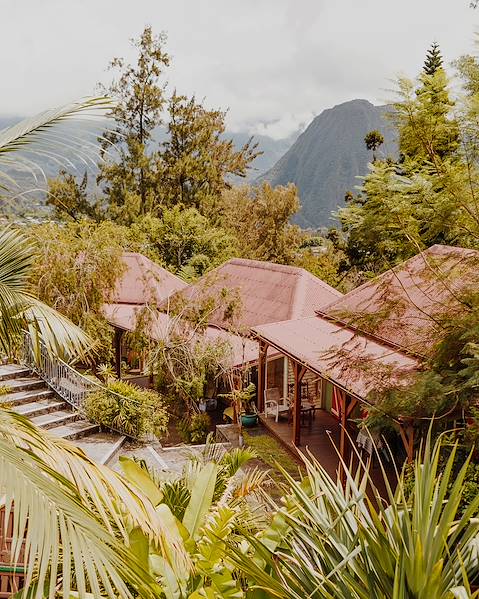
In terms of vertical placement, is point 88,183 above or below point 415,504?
above

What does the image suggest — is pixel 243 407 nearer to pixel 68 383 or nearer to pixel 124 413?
pixel 124 413

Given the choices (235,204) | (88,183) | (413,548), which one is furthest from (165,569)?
(88,183)

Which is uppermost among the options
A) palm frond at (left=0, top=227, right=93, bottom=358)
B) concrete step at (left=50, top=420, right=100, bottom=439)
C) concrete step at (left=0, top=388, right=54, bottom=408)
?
palm frond at (left=0, top=227, right=93, bottom=358)

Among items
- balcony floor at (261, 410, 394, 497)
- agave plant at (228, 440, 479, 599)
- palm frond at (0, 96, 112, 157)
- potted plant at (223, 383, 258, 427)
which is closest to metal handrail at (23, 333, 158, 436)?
potted plant at (223, 383, 258, 427)

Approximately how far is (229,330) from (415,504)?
44.9ft

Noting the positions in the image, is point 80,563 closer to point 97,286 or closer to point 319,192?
point 97,286

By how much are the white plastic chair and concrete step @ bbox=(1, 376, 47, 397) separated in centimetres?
620

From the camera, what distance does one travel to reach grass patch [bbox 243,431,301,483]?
13.0 m

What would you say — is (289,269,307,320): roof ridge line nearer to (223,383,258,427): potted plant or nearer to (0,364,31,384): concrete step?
(223,383,258,427): potted plant

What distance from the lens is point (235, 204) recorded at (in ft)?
124

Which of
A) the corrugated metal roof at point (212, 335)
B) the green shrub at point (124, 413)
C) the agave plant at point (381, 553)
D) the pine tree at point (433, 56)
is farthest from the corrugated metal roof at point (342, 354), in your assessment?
the pine tree at point (433, 56)

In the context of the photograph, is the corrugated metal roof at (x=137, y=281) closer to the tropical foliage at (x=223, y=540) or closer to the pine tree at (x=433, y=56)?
the tropical foliage at (x=223, y=540)

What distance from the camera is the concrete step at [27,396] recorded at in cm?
1369

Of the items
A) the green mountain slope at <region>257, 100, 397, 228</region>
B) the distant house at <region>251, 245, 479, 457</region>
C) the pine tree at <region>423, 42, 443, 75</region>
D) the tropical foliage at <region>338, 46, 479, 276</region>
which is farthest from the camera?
the green mountain slope at <region>257, 100, 397, 228</region>
